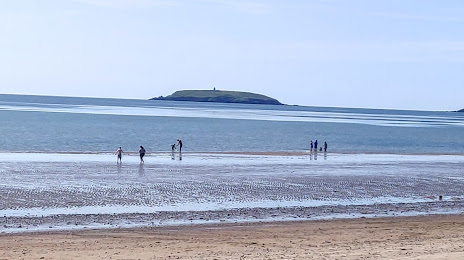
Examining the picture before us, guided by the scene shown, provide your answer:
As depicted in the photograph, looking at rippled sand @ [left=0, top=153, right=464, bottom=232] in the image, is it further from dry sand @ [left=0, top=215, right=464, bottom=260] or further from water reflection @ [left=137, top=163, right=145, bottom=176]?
dry sand @ [left=0, top=215, right=464, bottom=260]

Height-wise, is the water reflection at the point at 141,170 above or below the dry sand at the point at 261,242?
below

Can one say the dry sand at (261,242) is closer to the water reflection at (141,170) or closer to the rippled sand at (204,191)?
the rippled sand at (204,191)

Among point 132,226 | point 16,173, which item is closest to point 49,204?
point 132,226

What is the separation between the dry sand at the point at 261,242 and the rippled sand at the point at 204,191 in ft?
6.06

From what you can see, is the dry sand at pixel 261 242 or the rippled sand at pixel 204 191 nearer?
the dry sand at pixel 261 242

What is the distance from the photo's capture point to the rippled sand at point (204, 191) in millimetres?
23750

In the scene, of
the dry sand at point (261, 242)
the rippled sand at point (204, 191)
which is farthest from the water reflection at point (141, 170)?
the dry sand at point (261, 242)

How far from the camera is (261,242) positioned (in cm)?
1844

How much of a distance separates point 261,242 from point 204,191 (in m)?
12.1

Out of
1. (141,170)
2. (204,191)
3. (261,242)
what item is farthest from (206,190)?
(261,242)

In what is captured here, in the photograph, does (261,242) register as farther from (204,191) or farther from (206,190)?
(206,190)

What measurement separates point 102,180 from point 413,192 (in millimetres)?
14073

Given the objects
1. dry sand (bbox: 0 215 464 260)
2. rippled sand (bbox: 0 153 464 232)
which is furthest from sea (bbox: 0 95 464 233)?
dry sand (bbox: 0 215 464 260)

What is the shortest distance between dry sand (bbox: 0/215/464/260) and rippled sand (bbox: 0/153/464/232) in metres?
1.85
